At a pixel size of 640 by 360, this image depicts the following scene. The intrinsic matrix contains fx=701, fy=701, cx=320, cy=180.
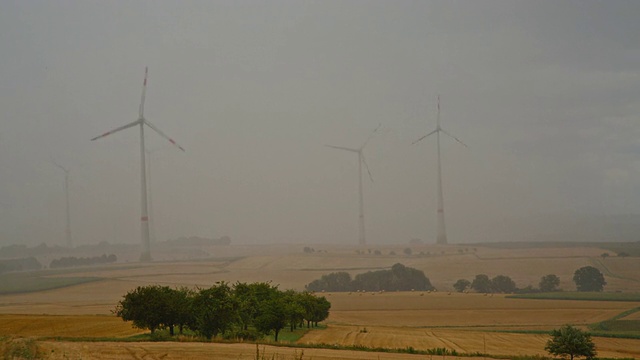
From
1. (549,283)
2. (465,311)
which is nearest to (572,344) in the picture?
(465,311)

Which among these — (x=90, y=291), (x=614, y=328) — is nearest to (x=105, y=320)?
(x=614, y=328)

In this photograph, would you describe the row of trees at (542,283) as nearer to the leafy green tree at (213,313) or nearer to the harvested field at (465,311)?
the harvested field at (465,311)

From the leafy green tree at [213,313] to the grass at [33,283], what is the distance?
117m

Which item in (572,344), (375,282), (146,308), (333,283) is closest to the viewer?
(572,344)

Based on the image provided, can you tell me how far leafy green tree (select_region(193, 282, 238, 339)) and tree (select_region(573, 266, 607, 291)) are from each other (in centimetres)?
12419

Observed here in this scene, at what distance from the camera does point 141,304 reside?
64.3 meters

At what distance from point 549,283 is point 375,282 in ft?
143

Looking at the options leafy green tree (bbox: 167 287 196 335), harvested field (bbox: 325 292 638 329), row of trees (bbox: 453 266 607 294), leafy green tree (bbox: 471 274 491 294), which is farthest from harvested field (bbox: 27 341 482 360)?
leafy green tree (bbox: 471 274 491 294)

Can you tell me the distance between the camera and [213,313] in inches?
2505

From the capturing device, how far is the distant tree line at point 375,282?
18338cm

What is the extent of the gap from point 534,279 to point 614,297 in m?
46.4

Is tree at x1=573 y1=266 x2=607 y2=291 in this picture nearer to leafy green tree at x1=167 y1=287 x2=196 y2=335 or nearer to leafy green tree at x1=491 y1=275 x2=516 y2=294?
leafy green tree at x1=491 y1=275 x2=516 y2=294

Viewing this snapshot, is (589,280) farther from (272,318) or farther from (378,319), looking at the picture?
(272,318)

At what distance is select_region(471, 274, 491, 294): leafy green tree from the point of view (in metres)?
175
